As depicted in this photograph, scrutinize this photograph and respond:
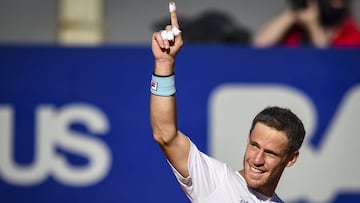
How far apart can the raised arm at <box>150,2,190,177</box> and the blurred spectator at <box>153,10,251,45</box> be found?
3.53m

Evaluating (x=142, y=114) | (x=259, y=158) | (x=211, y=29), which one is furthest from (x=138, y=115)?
(x=259, y=158)

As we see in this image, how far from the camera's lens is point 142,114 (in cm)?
665

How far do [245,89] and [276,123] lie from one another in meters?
2.74

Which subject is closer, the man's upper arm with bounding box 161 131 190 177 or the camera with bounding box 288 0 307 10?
the man's upper arm with bounding box 161 131 190 177

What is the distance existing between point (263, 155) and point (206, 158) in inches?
9.6

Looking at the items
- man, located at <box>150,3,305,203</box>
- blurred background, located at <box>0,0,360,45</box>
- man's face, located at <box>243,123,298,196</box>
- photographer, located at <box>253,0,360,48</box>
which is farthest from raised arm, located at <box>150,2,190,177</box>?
blurred background, located at <box>0,0,360,45</box>

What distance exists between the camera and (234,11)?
7.52m

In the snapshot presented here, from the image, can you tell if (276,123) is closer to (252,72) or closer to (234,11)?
(252,72)

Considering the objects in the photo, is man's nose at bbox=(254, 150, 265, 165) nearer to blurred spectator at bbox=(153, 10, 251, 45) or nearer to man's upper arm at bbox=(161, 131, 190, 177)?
man's upper arm at bbox=(161, 131, 190, 177)

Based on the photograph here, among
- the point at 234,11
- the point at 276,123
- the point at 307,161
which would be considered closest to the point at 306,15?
the point at 234,11

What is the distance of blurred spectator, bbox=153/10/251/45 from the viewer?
7.29 metres

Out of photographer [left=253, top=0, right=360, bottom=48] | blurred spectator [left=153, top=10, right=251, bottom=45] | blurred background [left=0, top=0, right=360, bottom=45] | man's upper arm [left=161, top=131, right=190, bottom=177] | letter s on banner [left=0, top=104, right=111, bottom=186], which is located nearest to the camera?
man's upper arm [left=161, top=131, right=190, bottom=177]

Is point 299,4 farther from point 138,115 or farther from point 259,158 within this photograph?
point 259,158

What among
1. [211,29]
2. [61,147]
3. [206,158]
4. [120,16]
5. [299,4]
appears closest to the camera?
[206,158]
